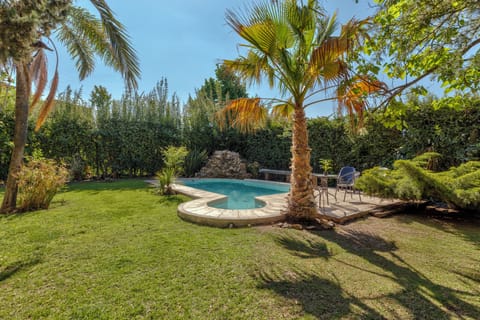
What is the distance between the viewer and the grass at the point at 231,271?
2350 mm

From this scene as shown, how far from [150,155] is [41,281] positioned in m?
11.5

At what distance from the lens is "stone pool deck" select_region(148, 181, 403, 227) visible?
519cm

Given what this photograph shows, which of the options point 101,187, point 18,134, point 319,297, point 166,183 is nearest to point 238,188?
point 166,183

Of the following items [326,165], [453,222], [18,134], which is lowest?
[453,222]

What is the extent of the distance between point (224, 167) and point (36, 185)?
9.05m

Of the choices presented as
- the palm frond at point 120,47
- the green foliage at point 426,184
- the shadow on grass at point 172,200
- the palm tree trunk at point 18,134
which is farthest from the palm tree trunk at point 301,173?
the palm tree trunk at point 18,134

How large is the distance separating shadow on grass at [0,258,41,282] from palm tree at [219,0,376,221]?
4316mm

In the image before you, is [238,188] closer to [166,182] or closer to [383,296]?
[166,182]

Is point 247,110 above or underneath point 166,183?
above

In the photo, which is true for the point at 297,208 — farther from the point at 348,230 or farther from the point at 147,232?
the point at 147,232

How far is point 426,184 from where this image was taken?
531 cm

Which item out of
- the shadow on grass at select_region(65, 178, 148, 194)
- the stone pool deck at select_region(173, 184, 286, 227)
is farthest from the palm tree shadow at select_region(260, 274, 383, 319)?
the shadow on grass at select_region(65, 178, 148, 194)

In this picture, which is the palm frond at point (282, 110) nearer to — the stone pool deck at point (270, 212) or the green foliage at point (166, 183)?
the stone pool deck at point (270, 212)

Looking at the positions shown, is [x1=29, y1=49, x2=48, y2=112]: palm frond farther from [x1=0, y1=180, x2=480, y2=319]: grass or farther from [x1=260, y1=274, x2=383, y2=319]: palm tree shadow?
[x1=260, y1=274, x2=383, y2=319]: palm tree shadow
